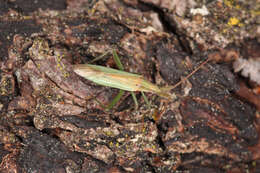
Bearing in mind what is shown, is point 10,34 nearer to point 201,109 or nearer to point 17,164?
point 17,164

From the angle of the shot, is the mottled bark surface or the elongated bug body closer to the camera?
the mottled bark surface

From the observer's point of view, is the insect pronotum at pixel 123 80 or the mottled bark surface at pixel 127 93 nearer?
the mottled bark surface at pixel 127 93

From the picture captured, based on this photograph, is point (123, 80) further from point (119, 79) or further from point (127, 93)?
point (127, 93)

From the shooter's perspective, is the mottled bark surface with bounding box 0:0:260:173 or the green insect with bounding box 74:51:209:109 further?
the green insect with bounding box 74:51:209:109

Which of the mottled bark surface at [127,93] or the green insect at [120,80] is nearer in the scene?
the mottled bark surface at [127,93]

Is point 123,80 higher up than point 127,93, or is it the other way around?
point 123,80

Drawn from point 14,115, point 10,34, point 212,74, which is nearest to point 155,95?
point 212,74

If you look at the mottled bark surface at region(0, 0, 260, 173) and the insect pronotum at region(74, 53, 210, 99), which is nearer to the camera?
the mottled bark surface at region(0, 0, 260, 173)

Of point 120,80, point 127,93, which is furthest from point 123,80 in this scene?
point 127,93
